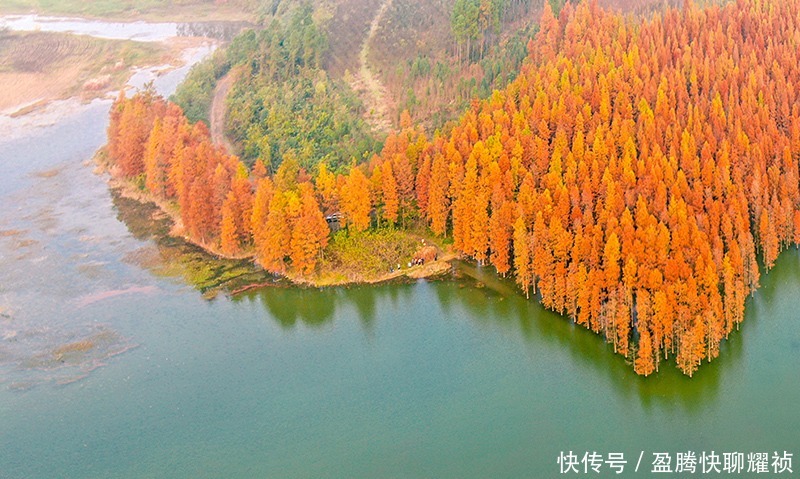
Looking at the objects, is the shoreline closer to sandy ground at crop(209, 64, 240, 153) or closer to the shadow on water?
the shadow on water

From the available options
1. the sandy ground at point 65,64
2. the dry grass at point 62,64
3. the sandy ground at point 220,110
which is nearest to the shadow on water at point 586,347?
the sandy ground at point 220,110

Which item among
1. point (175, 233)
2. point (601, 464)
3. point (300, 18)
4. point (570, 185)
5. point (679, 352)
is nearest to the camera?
point (601, 464)

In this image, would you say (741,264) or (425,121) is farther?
(425,121)

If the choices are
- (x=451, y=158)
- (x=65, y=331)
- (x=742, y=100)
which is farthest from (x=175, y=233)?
(x=742, y=100)

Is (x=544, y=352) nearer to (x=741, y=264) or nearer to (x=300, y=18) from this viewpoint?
(x=741, y=264)

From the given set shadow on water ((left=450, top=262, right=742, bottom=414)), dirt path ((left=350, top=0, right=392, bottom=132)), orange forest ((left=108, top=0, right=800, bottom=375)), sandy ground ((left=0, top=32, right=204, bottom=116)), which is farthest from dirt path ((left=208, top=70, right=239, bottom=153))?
shadow on water ((left=450, top=262, right=742, bottom=414))

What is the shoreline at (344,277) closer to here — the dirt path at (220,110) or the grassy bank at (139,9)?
the dirt path at (220,110)

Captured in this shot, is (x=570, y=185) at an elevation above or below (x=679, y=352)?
above
